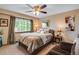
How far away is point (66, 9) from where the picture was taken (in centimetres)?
173

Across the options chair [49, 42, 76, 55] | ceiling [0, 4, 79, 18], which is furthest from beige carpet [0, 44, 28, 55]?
ceiling [0, 4, 79, 18]

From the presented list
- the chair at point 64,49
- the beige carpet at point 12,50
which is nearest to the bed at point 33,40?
the beige carpet at point 12,50

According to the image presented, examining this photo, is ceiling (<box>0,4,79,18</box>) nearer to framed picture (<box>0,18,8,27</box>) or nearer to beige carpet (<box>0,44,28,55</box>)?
framed picture (<box>0,18,8,27</box>)

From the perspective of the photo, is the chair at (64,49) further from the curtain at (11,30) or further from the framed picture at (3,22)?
the framed picture at (3,22)

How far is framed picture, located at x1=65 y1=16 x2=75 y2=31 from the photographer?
68.4 inches

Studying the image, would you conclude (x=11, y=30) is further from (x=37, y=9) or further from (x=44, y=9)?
(x=44, y=9)

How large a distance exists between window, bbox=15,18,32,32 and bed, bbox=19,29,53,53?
11 cm

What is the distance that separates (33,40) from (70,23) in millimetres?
710

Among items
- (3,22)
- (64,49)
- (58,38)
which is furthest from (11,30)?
(64,49)

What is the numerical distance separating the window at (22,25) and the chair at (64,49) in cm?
58

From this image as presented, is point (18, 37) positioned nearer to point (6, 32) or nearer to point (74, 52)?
point (6, 32)

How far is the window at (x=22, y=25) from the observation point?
179cm

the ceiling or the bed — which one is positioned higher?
the ceiling
